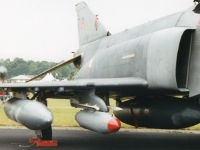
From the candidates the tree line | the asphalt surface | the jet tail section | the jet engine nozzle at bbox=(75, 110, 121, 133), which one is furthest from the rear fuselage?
the tree line

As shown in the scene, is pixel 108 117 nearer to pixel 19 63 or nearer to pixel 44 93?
pixel 44 93

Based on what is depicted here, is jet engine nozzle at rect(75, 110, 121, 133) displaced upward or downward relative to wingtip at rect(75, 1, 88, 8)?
downward

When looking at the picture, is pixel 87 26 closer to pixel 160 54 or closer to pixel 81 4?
pixel 81 4

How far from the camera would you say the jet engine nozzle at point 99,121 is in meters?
7.00

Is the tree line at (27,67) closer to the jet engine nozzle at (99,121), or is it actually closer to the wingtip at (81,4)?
the wingtip at (81,4)

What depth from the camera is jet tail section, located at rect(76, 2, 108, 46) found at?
10935mm

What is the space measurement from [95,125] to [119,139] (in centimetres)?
295

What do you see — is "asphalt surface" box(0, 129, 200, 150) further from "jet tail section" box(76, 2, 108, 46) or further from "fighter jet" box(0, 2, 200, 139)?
"jet tail section" box(76, 2, 108, 46)

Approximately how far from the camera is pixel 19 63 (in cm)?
16375

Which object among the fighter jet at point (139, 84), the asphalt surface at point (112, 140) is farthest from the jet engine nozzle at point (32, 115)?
the asphalt surface at point (112, 140)

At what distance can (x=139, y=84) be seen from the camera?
7.45 meters

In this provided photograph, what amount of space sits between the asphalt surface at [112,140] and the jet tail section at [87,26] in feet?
9.01

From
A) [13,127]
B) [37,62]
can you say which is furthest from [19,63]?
[13,127]

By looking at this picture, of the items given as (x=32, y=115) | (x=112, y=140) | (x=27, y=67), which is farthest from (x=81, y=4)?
(x=27, y=67)
